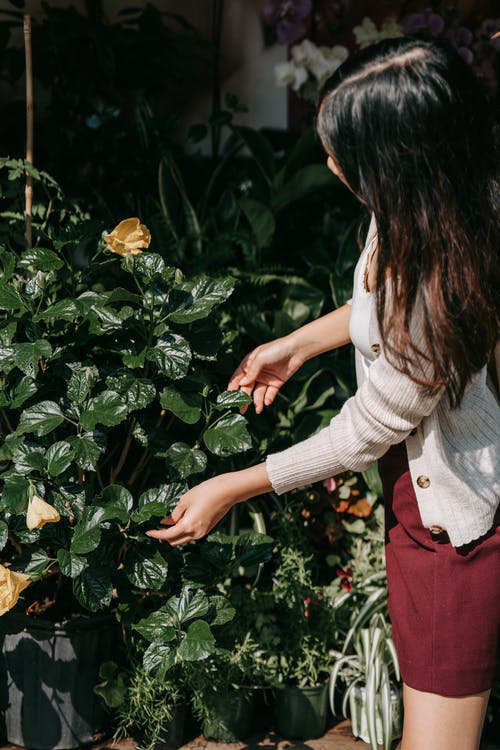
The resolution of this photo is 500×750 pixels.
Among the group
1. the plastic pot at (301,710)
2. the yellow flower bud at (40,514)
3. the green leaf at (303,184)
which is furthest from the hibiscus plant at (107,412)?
the green leaf at (303,184)

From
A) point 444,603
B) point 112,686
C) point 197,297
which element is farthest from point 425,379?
point 112,686

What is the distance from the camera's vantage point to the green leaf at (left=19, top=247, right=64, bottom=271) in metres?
2.02

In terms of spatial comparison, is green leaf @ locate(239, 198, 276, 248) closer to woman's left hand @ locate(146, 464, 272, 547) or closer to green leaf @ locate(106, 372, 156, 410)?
green leaf @ locate(106, 372, 156, 410)

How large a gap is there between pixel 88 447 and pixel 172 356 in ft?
0.89

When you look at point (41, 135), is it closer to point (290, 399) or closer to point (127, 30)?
point (127, 30)

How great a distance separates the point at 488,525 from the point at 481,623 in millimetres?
182

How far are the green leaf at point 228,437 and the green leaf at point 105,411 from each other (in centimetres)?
21

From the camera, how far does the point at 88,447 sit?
1.91m

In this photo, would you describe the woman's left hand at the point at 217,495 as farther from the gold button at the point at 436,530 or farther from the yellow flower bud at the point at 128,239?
the yellow flower bud at the point at 128,239

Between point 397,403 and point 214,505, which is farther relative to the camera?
point 214,505

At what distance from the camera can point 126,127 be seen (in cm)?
313

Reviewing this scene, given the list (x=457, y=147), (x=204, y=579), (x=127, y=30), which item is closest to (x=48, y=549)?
(x=204, y=579)

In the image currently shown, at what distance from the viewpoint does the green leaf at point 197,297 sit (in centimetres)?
195

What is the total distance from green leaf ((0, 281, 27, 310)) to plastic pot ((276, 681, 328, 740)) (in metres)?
1.28
